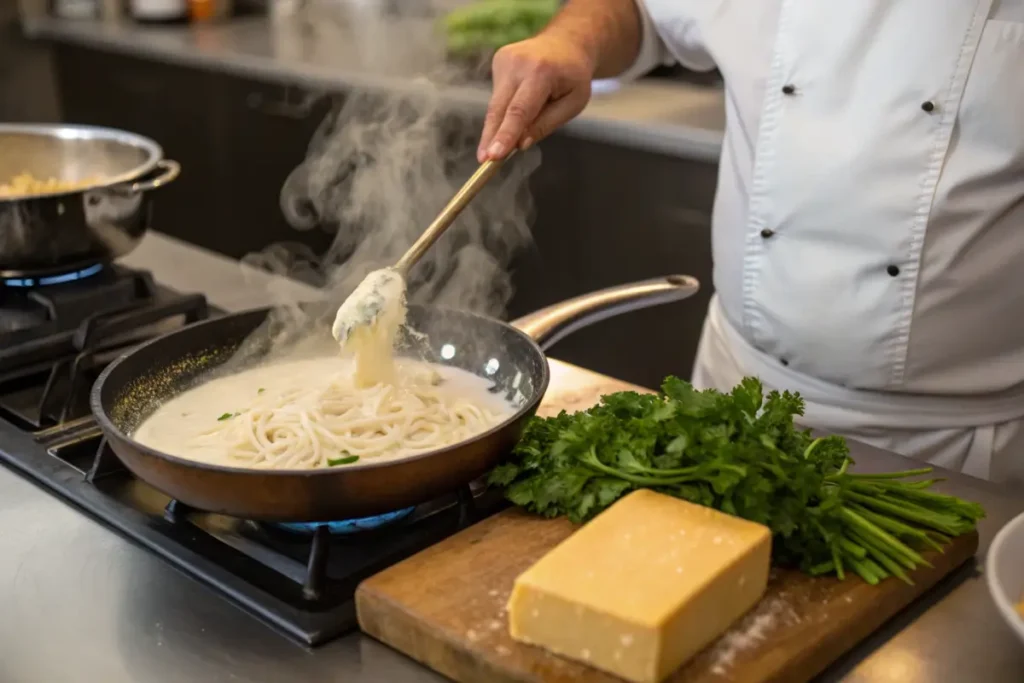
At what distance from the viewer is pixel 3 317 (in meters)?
1.61

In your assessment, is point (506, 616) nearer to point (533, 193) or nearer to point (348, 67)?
point (533, 193)

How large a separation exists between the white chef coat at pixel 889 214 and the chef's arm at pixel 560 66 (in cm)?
16

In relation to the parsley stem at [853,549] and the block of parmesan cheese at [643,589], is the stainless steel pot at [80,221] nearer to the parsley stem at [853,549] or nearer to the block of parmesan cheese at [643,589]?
the block of parmesan cheese at [643,589]

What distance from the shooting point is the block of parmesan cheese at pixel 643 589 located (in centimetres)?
79

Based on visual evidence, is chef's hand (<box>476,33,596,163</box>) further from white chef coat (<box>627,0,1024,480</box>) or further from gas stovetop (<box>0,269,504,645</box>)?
gas stovetop (<box>0,269,504,645</box>)

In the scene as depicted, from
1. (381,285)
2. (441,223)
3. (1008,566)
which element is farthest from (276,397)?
(1008,566)

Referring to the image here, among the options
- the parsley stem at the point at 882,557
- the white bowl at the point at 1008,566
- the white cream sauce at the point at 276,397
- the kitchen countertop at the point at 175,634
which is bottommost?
the kitchen countertop at the point at 175,634

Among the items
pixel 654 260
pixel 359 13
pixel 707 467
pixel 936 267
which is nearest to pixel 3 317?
pixel 707 467

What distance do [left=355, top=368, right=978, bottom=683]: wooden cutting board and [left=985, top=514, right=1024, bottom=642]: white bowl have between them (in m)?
0.09

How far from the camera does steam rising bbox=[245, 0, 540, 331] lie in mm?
1965

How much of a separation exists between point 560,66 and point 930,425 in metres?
0.69

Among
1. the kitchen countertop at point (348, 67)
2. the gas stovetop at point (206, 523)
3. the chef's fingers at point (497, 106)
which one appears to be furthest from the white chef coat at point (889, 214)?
the kitchen countertop at point (348, 67)

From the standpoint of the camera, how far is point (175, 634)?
929mm

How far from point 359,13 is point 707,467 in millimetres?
3302
